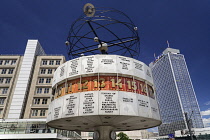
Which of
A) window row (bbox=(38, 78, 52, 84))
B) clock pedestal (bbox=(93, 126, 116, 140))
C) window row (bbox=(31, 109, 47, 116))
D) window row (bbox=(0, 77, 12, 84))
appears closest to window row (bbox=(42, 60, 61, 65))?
window row (bbox=(38, 78, 52, 84))

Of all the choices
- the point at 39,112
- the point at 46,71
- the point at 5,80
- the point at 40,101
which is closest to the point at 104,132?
the point at 39,112

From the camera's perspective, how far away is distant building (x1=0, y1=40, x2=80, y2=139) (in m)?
44.4

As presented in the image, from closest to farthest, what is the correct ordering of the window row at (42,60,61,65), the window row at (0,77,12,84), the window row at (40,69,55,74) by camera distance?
1. the window row at (0,77,12,84)
2. the window row at (40,69,55,74)
3. the window row at (42,60,61,65)

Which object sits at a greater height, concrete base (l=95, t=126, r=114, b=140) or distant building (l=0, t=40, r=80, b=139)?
distant building (l=0, t=40, r=80, b=139)

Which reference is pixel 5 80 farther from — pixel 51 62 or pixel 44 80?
pixel 51 62

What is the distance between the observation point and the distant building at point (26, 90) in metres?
44.4

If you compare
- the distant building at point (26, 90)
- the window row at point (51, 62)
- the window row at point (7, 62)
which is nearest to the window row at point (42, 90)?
the distant building at point (26, 90)

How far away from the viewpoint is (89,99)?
15.0 meters

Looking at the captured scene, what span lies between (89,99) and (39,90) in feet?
157

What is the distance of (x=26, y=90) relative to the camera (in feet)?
186

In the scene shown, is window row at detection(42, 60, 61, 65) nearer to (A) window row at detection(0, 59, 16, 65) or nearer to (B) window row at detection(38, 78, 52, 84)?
(B) window row at detection(38, 78, 52, 84)

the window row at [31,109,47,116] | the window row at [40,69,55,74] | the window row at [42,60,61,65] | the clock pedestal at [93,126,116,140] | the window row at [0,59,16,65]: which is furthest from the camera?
the window row at [0,59,16,65]

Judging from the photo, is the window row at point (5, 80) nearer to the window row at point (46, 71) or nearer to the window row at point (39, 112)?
the window row at point (46, 71)

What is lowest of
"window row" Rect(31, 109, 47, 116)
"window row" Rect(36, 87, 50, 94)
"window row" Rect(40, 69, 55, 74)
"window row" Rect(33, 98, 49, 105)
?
"window row" Rect(31, 109, 47, 116)
